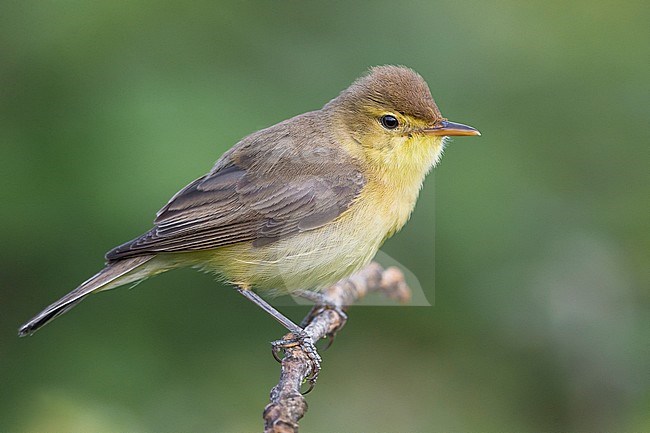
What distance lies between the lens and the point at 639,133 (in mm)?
6191

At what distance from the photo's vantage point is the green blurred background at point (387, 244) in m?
4.96

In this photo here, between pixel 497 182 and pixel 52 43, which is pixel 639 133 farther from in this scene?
pixel 52 43

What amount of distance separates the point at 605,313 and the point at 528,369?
2.26ft

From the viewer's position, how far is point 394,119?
195 inches

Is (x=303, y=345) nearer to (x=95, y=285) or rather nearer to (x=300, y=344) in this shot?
(x=300, y=344)

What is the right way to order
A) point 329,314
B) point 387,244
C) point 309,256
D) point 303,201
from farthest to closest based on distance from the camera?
point 387,244, point 329,314, point 303,201, point 309,256

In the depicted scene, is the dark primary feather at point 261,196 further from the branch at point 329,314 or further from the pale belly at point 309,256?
the branch at point 329,314

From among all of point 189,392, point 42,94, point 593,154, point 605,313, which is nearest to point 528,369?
point 605,313

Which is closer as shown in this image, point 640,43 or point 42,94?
point 42,94

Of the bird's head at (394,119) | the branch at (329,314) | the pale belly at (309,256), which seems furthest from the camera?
the bird's head at (394,119)

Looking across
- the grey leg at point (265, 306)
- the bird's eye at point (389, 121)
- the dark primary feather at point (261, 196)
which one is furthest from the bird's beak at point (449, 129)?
the grey leg at point (265, 306)

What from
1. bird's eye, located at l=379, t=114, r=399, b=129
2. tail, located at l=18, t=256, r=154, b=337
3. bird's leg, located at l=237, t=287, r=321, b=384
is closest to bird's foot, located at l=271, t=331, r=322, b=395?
bird's leg, located at l=237, t=287, r=321, b=384

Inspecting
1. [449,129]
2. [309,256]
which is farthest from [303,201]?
[449,129]

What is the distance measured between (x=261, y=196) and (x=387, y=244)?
1.30 m
